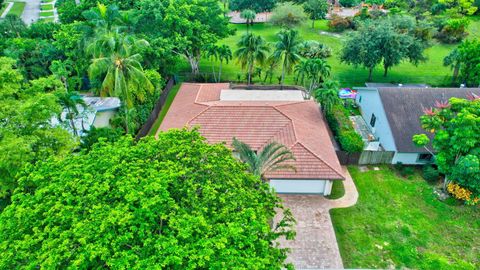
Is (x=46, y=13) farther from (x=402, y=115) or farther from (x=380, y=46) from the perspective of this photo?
(x=402, y=115)

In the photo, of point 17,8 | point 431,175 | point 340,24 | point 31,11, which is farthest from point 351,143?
point 17,8

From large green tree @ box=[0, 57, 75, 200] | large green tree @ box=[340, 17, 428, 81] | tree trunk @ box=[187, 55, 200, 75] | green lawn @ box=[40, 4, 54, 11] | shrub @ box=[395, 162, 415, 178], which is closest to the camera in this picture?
large green tree @ box=[0, 57, 75, 200]

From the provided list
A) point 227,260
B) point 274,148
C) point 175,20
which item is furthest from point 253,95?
point 227,260

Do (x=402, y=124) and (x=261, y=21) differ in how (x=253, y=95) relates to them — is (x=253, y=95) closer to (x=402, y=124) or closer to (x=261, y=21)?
(x=402, y=124)

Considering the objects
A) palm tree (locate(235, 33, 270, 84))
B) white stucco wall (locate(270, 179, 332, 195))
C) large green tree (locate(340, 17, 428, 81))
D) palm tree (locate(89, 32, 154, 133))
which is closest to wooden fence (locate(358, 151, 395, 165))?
white stucco wall (locate(270, 179, 332, 195))

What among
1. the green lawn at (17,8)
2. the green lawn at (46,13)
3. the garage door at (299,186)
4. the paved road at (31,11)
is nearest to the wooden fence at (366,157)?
the garage door at (299,186)

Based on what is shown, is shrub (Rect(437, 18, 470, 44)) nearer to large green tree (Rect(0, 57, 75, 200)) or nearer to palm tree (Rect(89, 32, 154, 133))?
palm tree (Rect(89, 32, 154, 133))
